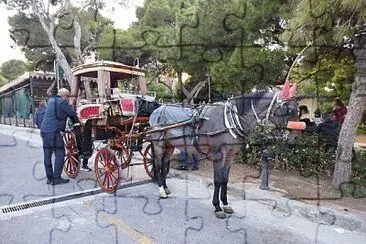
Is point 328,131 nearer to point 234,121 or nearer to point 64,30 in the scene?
point 234,121

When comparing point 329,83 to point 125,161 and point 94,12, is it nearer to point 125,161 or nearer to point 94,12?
point 125,161

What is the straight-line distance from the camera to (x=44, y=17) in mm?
18047

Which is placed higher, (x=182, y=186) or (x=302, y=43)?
(x=302, y=43)

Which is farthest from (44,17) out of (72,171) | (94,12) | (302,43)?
(302,43)

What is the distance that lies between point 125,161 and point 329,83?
639 centimetres

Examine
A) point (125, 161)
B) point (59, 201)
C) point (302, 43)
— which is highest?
point (302, 43)

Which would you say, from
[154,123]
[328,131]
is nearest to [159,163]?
[154,123]

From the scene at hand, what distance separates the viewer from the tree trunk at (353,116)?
5980mm

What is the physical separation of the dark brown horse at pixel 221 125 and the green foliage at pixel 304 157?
2.06 m

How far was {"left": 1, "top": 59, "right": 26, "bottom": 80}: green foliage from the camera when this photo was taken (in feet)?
114

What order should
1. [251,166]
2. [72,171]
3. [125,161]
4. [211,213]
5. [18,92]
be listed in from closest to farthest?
[211,213], [125,161], [72,171], [251,166], [18,92]

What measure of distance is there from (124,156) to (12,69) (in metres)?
33.6

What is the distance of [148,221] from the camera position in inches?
199

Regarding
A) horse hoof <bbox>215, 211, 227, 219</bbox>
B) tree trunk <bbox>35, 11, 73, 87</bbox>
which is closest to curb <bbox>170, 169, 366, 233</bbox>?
horse hoof <bbox>215, 211, 227, 219</bbox>
